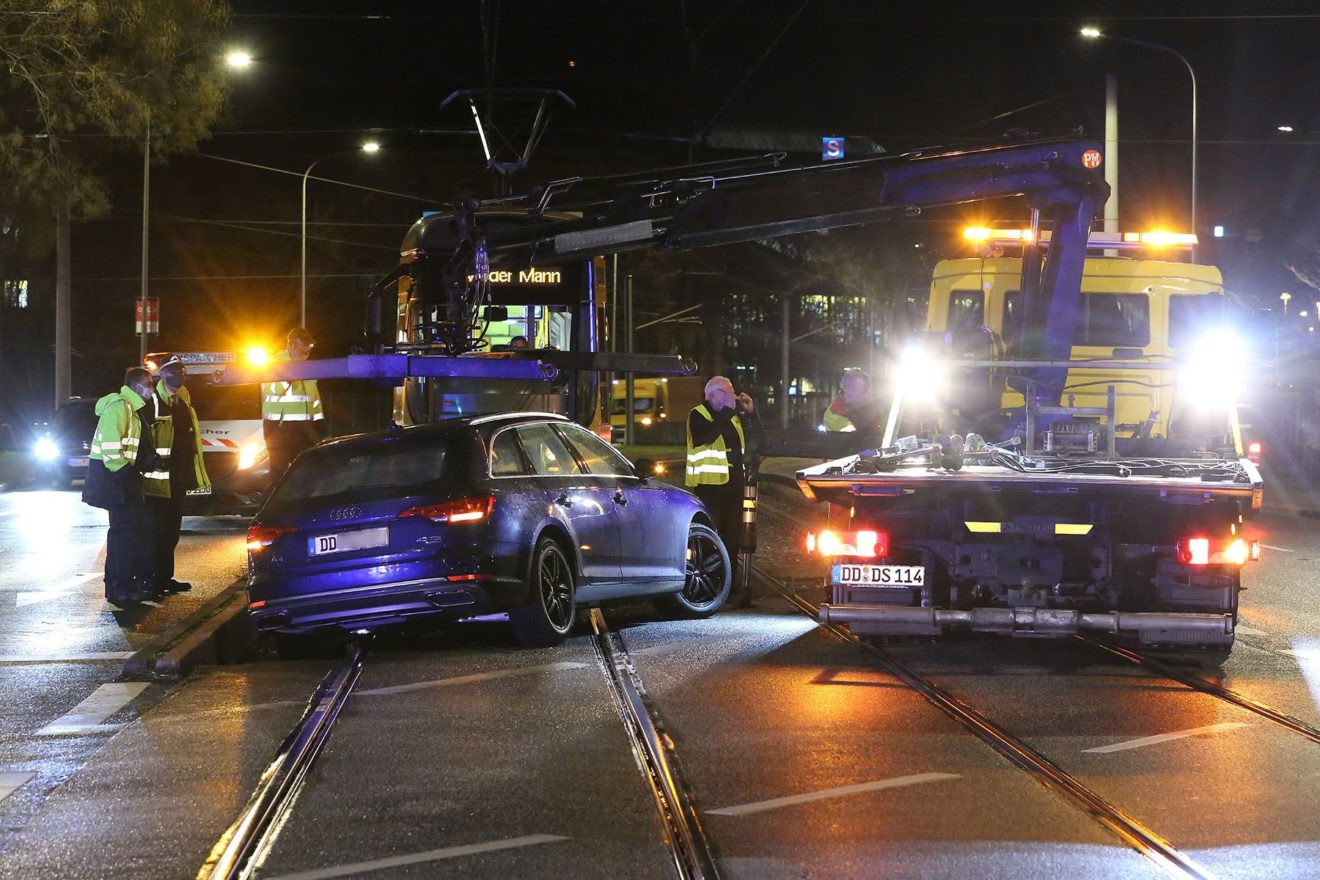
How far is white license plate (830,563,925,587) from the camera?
395 inches

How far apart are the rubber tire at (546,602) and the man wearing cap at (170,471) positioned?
3877mm

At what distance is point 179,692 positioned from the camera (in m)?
9.30

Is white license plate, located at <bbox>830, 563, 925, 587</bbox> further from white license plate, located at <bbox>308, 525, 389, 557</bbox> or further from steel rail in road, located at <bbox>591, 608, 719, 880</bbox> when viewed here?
white license plate, located at <bbox>308, 525, 389, 557</bbox>

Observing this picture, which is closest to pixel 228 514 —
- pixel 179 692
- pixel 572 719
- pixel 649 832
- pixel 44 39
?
pixel 44 39

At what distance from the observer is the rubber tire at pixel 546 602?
33.9 feet

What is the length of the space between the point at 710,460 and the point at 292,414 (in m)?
4.03

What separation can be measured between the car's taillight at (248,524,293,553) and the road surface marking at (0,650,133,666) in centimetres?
97

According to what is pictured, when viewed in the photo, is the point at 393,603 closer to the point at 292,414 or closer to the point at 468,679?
the point at 468,679

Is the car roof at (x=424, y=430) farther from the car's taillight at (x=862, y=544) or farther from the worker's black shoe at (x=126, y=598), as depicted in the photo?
the worker's black shoe at (x=126, y=598)

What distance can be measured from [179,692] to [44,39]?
75.4 ft

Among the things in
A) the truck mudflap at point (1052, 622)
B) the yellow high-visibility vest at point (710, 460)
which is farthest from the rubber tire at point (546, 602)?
the yellow high-visibility vest at point (710, 460)

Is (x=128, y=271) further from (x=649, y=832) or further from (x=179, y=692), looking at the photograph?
(x=649, y=832)

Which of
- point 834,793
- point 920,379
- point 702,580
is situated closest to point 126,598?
point 702,580

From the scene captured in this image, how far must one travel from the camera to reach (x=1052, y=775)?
6.80m
